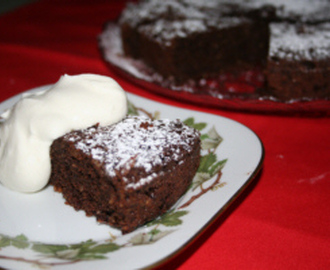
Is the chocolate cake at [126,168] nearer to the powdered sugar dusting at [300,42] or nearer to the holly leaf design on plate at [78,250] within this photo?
the holly leaf design on plate at [78,250]

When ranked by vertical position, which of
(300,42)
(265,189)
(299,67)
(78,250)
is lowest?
(265,189)

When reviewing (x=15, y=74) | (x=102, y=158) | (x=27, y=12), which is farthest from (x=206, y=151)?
(x=27, y=12)

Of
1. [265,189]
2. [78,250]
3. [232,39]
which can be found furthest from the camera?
[232,39]

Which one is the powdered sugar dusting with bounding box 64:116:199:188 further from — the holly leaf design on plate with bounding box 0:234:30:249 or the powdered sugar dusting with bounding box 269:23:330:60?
the powdered sugar dusting with bounding box 269:23:330:60

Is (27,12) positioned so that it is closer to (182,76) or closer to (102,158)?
(182,76)

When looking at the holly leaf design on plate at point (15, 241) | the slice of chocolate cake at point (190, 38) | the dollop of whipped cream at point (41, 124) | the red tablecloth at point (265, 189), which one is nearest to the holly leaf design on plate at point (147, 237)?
the red tablecloth at point (265, 189)

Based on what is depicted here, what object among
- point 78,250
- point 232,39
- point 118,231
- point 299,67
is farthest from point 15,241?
point 232,39

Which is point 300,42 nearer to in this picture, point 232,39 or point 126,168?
point 232,39
